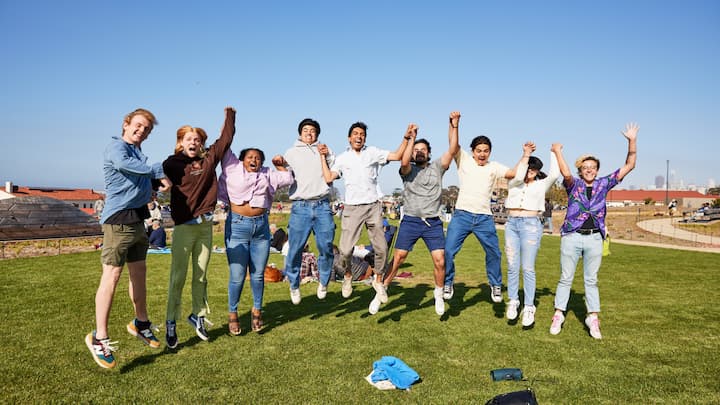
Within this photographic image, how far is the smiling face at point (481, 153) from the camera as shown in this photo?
22.4 feet

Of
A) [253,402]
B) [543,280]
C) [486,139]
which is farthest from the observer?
[543,280]

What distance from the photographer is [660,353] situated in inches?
213

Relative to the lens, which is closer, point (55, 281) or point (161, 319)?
point (161, 319)

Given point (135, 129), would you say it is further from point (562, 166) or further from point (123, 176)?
point (562, 166)

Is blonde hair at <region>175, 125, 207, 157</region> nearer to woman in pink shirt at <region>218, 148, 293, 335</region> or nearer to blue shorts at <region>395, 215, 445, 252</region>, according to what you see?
woman in pink shirt at <region>218, 148, 293, 335</region>

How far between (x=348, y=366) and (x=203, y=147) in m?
3.37

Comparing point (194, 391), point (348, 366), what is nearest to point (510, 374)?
point (348, 366)

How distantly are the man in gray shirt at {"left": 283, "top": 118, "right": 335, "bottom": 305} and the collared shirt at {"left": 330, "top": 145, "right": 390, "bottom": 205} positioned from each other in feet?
0.73

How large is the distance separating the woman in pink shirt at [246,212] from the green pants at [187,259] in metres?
0.37

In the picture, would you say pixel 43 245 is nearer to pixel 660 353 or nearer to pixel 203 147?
pixel 203 147

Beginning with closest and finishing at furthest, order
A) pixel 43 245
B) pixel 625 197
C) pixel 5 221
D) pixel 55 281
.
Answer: pixel 55 281, pixel 43 245, pixel 5 221, pixel 625 197

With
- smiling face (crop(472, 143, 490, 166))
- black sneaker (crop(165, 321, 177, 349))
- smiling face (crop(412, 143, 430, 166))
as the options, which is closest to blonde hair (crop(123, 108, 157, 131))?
black sneaker (crop(165, 321, 177, 349))

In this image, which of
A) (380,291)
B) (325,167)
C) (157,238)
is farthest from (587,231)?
(157,238)

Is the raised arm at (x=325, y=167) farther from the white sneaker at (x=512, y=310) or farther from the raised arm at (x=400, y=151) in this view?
the white sneaker at (x=512, y=310)
